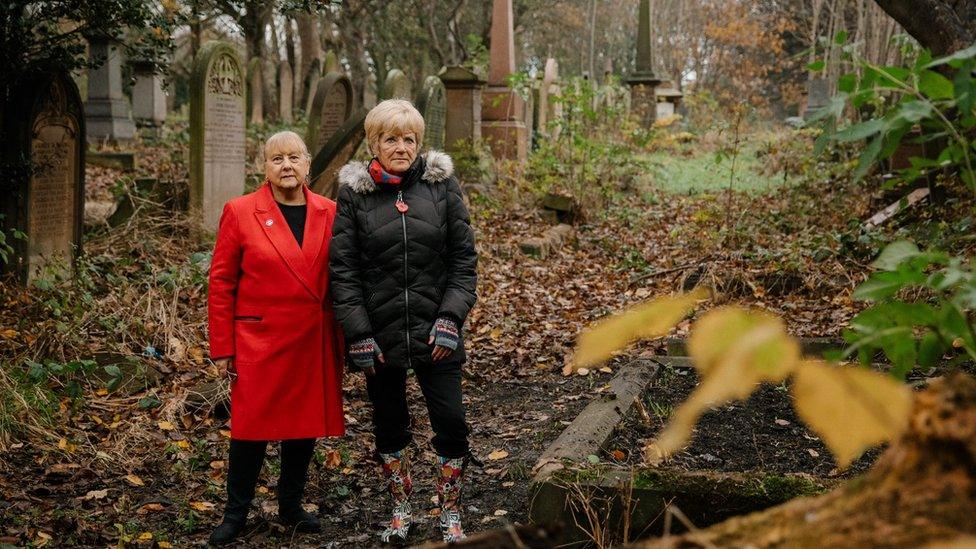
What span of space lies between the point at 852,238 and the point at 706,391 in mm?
7414

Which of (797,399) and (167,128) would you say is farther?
(167,128)

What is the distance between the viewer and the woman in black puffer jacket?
361cm

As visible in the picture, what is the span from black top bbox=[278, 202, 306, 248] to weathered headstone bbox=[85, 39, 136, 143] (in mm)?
14285

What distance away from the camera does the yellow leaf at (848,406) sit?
0.85m

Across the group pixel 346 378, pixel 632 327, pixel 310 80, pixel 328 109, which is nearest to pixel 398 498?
pixel 346 378

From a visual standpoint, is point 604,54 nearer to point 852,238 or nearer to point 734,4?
point 734,4

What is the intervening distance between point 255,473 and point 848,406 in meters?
3.37

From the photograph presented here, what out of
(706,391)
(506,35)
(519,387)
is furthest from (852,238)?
(506,35)

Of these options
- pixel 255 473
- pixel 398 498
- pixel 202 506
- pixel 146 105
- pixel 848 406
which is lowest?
pixel 202 506

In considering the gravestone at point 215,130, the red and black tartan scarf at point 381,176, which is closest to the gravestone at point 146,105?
the gravestone at point 215,130

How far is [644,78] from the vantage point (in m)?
24.6

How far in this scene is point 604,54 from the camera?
49.6 metres

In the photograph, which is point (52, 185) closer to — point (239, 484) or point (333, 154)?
point (333, 154)

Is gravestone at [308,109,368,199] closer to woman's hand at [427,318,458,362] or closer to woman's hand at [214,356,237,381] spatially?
woman's hand at [214,356,237,381]
